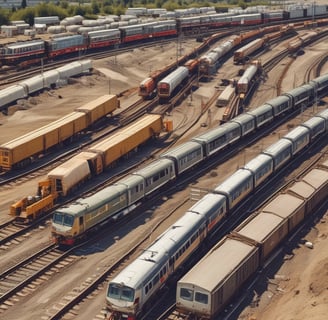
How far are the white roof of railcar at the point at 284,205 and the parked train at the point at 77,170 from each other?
17.3m

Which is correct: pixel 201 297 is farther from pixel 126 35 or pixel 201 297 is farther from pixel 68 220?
pixel 126 35

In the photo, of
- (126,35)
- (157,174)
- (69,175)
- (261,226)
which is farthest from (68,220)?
(126,35)

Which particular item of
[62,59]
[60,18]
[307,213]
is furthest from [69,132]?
[60,18]

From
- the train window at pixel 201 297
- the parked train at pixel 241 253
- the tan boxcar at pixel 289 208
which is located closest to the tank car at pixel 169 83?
the parked train at pixel 241 253

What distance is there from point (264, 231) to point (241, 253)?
161 inches

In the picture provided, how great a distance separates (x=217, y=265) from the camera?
1313 inches

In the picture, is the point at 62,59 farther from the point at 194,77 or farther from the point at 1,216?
the point at 1,216

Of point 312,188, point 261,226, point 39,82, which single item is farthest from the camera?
point 39,82

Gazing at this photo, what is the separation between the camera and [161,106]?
81062 millimetres

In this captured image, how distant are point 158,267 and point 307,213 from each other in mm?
16472

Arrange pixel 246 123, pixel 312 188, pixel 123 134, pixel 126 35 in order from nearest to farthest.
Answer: pixel 312 188, pixel 123 134, pixel 246 123, pixel 126 35

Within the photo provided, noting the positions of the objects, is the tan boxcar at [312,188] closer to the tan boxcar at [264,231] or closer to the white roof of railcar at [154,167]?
the tan boxcar at [264,231]

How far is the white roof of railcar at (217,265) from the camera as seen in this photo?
31.6 meters

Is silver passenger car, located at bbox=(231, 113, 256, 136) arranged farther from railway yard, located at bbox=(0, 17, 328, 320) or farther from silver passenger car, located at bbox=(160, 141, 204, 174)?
silver passenger car, located at bbox=(160, 141, 204, 174)
